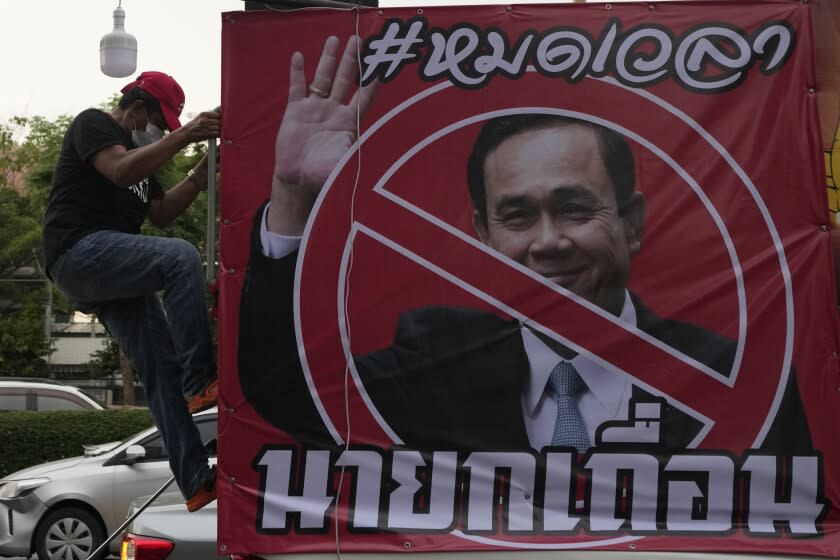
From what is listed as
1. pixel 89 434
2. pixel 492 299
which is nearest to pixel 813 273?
pixel 492 299

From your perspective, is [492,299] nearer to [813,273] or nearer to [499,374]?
[499,374]

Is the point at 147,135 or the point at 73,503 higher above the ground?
the point at 147,135

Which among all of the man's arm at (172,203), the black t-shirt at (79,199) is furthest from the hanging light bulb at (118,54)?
the black t-shirt at (79,199)

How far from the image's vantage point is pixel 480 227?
13.1ft

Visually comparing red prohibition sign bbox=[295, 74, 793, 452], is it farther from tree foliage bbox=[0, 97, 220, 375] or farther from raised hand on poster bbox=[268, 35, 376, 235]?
tree foliage bbox=[0, 97, 220, 375]

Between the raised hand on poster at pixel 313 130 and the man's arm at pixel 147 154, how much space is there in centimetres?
50

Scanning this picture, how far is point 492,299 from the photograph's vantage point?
3.96 metres

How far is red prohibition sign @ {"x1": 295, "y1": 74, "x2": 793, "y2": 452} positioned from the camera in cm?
390

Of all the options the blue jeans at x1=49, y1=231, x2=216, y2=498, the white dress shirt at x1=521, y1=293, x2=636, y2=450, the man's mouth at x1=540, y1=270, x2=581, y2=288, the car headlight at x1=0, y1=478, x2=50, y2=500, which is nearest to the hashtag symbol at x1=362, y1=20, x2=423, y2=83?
the man's mouth at x1=540, y1=270, x2=581, y2=288

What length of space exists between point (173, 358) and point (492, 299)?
4.72 ft

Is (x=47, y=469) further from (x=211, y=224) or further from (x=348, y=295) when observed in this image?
(x=348, y=295)

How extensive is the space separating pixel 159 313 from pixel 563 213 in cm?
178

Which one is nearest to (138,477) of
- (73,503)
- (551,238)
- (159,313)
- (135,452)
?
(135,452)

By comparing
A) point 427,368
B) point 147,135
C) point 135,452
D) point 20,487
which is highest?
point 147,135
